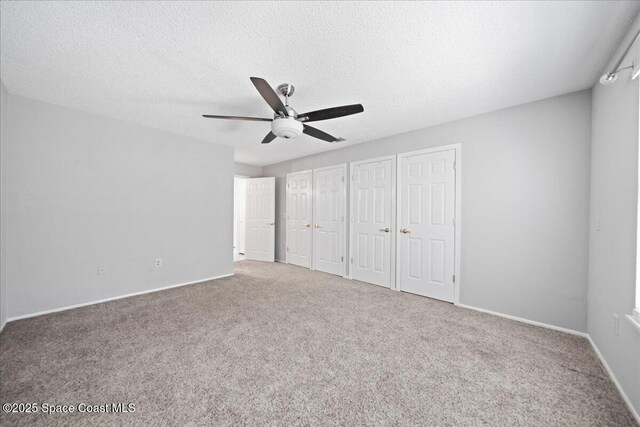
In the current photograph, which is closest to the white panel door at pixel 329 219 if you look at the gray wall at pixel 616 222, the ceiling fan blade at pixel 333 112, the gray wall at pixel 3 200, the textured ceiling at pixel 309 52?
the textured ceiling at pixel 309 52

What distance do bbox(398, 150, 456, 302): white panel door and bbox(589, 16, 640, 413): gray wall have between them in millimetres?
1296

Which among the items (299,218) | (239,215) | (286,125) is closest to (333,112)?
(286,125)

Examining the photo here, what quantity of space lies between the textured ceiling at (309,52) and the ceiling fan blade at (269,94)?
1.01 feet

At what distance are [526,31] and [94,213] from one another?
188 inches

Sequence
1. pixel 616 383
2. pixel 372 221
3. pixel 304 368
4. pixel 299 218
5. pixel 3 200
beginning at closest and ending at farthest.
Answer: pixel 616 383 < pixel 304 368 < pixel 3 200 < pixel 372 221 < pixel 299 218

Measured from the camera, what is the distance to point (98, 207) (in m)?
3.23

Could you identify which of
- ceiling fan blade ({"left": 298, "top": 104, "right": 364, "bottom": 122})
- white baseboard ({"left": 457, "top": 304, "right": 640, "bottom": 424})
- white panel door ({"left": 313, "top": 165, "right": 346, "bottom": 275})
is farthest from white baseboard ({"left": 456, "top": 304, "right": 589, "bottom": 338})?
ceiling fan blade ({"left": 298, "top": 104, "right": 364, "bottom": 122})

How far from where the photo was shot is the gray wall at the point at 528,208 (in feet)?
8.16

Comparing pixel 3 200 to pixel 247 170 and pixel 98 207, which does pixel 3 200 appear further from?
pixel 247 170

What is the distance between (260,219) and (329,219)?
6.76ft

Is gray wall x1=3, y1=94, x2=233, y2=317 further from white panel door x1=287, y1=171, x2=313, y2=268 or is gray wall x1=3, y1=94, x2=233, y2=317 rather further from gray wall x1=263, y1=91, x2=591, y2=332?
gray wall x1=263, y1=91, x2=591, y2=332

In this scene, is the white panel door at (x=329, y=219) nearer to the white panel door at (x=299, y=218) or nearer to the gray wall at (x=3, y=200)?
the white panel door at (x=299, y=218)

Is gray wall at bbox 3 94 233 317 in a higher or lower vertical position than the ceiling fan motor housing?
lower

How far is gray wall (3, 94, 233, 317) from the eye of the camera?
2748 mm
